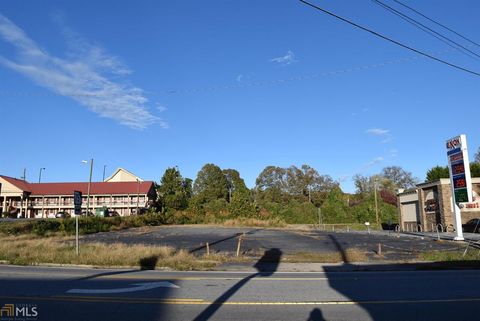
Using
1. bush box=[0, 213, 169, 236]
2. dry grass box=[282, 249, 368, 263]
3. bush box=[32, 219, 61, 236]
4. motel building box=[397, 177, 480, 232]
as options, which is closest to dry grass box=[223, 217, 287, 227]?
bush box=[0, 213, 169, 236]

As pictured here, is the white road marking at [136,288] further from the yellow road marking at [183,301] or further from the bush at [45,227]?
the bush at [45,227]

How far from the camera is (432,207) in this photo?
47.5 m

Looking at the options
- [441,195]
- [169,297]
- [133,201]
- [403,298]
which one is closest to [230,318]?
[169,297]

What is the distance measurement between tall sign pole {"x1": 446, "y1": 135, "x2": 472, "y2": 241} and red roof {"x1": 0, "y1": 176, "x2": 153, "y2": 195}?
68.2m

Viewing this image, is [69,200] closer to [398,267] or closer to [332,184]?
[332,184]

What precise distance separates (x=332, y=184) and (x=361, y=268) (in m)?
87.1

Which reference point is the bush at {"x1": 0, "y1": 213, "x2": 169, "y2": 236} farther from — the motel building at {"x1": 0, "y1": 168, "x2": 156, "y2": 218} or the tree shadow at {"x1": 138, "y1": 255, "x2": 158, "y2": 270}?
the motel building at {"x1": 0, "y1": 168, "x2": 156, "y2": 218}

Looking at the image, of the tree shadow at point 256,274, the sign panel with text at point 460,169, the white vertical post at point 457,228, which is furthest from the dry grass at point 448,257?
the sign panel with text at point 460,169

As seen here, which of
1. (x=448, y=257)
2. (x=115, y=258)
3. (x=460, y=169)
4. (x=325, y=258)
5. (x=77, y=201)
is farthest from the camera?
(x=460, y=169)

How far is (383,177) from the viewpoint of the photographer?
111625mm

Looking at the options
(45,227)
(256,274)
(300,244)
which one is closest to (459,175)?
(300,244)

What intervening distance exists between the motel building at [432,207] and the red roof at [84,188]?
5367cm

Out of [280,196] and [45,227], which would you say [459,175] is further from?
[280,196]

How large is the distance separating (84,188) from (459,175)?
3043 inches
